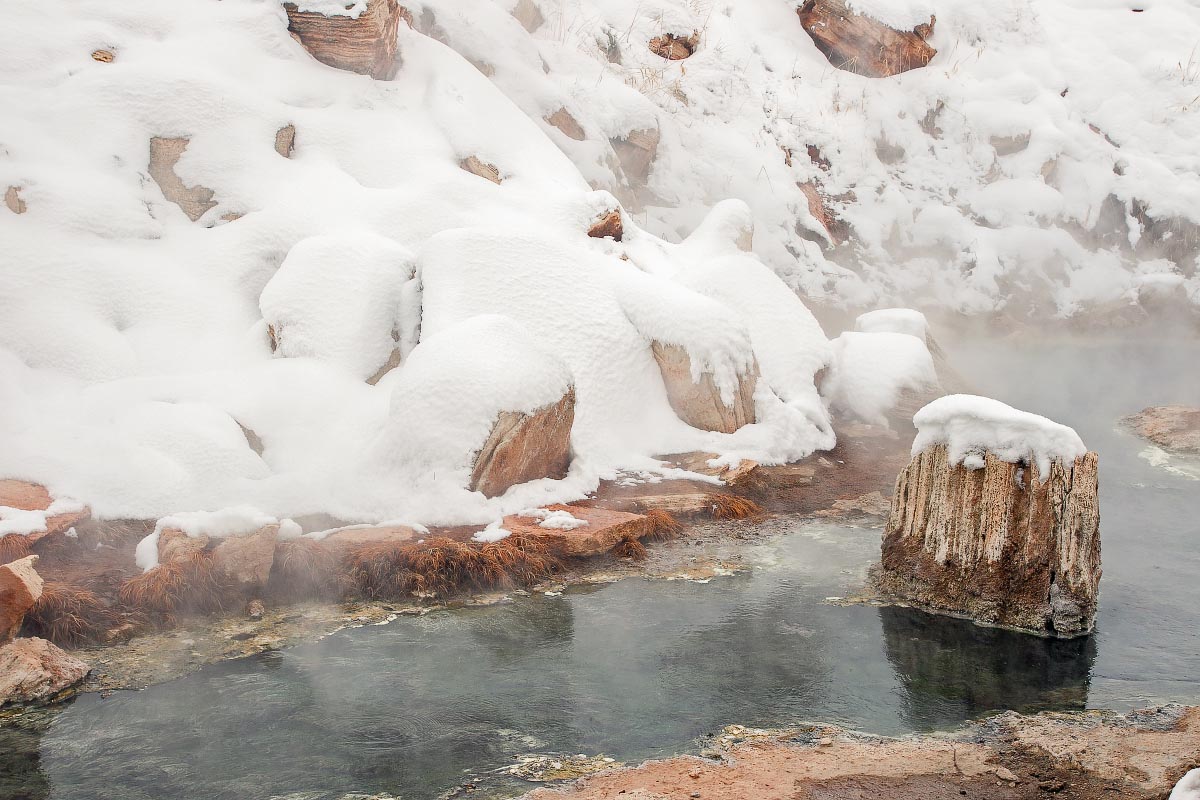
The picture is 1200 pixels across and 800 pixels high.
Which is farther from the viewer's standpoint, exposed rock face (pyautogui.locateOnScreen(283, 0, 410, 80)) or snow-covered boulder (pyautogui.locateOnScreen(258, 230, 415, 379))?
exposed rock face (pyautogui.locateOnScreen(283, 0, 410, 80))

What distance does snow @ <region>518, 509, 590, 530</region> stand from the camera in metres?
9.01

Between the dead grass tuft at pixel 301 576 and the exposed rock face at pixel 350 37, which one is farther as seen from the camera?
the exposed rock face at pixel 350 37

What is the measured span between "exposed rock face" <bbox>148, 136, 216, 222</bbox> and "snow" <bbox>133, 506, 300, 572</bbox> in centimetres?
588

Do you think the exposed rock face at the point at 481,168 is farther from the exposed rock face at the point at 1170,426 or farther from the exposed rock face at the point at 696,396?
the exposed rock face at the point at 1170,426

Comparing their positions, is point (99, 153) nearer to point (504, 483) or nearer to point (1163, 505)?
point (504, 483)

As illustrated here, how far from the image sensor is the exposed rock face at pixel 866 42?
902 inches

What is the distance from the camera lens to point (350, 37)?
14.6m

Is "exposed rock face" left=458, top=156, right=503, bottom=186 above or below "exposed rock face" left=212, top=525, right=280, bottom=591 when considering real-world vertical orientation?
above

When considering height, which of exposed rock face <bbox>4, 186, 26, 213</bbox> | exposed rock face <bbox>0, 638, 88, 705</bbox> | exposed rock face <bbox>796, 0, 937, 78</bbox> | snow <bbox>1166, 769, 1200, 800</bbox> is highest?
exposed rock face <bbox>796, 0, 937, 78</bbox>

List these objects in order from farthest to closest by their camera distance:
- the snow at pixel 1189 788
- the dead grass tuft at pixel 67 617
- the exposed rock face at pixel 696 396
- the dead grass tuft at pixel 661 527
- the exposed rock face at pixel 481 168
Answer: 1. the exposed rock face at pixel 481 168
2. the exposed rock face at pixel 696 396
3. the dead grass tuft at pixel 661 527
4. the dead grass tuft at pixel 67 617
5. the snow at pixel 1189 788

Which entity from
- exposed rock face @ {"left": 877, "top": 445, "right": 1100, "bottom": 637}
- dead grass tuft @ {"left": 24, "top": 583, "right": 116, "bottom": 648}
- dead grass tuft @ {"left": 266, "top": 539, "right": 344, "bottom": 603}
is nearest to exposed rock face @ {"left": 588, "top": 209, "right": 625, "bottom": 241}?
exposed rock face @ {"left": 877, "top": 445, "right": 1100, "bottom": 637}

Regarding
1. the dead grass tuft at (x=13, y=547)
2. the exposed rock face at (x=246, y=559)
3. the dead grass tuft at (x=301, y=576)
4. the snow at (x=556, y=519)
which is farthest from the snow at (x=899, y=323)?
the dead grass tuft at (x=13, y=547)

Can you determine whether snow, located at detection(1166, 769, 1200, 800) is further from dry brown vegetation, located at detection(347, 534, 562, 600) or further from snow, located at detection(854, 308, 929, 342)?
snow, located at detection(854, 308, 929, 342)

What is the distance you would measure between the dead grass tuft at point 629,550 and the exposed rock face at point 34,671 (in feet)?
14.9
